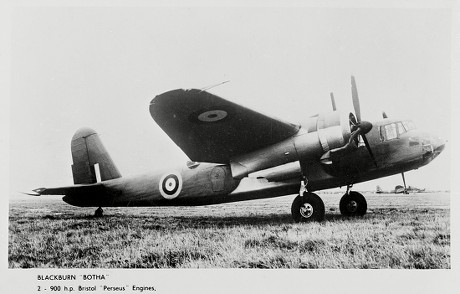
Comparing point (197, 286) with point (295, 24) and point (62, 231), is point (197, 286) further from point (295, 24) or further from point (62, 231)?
point (295, 24)

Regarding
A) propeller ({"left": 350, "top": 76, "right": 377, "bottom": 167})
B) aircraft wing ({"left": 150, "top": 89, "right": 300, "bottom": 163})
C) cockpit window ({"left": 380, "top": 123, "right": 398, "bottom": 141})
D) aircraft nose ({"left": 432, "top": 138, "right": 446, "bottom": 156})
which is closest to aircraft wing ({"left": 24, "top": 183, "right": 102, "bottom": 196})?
aircraft wing ({"left": 150, "top": 89, "right": 300, "bottom": 163})

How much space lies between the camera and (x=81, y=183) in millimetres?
8430

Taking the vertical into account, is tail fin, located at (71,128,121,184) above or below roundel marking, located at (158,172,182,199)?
above

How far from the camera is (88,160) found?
8.52 m

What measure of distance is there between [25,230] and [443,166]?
6.80 meters

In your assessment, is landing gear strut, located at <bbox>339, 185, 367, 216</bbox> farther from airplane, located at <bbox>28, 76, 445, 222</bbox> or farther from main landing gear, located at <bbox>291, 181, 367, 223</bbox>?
main landing gear, located at <bbox>291, 181, 367, 223</bbox>

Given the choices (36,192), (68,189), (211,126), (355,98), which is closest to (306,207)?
(355,98)

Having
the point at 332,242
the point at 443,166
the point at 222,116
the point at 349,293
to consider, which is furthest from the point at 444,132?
the point at 222,116

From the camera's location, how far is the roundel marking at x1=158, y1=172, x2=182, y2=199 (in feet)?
25.2

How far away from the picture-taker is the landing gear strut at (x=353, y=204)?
25.8 ft

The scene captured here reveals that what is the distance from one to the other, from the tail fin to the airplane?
0.07 feet

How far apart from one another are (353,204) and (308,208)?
68.6 inches

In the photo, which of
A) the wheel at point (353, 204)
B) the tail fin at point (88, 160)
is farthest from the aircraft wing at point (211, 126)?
the wheel at point (353, 204)

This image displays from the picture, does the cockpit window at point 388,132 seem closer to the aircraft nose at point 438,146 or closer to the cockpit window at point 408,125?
the cockpit window at point 408,125
